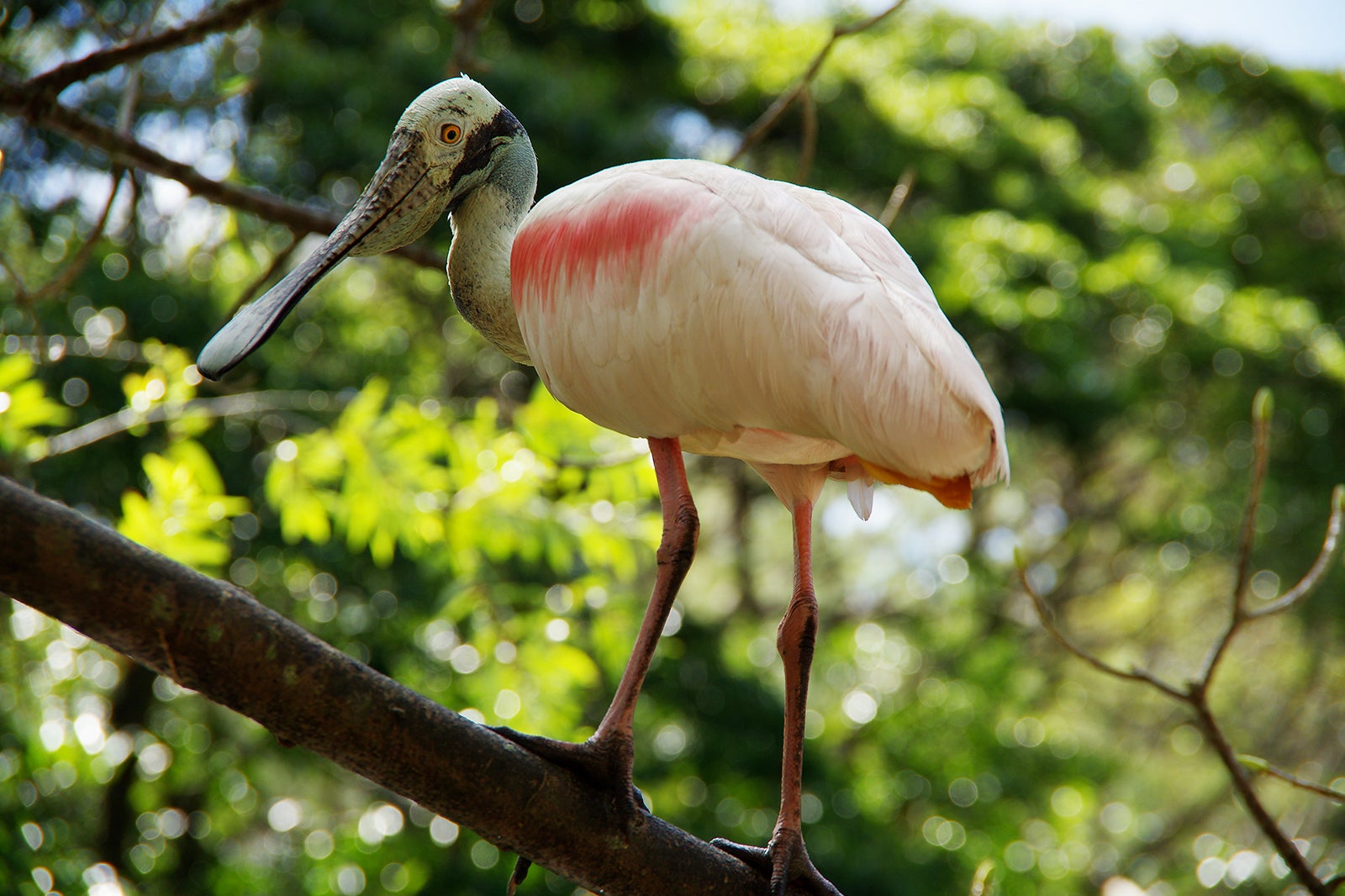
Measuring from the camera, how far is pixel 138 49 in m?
3.27

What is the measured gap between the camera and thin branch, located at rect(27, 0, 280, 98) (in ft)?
10.6

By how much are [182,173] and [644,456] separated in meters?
1.75

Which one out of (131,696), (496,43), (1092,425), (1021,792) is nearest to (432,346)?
(496,43)

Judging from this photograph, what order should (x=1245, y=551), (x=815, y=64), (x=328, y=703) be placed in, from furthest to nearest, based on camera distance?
(x=815, y=64), (x=1245, y=551), (x=328, y=703)

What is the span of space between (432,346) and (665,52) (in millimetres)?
3051

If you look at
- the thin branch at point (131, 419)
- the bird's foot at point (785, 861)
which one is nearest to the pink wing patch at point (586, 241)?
the bird's foot at point (785, 861)

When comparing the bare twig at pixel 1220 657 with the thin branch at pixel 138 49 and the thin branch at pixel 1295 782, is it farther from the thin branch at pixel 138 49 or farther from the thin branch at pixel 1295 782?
the thin branch at pixel 138 49

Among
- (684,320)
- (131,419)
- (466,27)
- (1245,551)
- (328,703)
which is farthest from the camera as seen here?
(131,419)

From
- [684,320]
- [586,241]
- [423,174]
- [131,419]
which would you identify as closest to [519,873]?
[684,320]

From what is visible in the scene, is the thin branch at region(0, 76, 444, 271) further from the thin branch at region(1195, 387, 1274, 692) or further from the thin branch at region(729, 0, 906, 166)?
the thin branch at region(1195, 387, 1274, 692)

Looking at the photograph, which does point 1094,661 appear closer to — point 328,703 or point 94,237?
point 328,703

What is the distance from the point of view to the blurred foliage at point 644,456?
4.90m

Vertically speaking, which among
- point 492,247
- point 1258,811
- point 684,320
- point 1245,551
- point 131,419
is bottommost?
point 131,419

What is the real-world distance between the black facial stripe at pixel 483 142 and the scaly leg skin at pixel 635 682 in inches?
31.3
